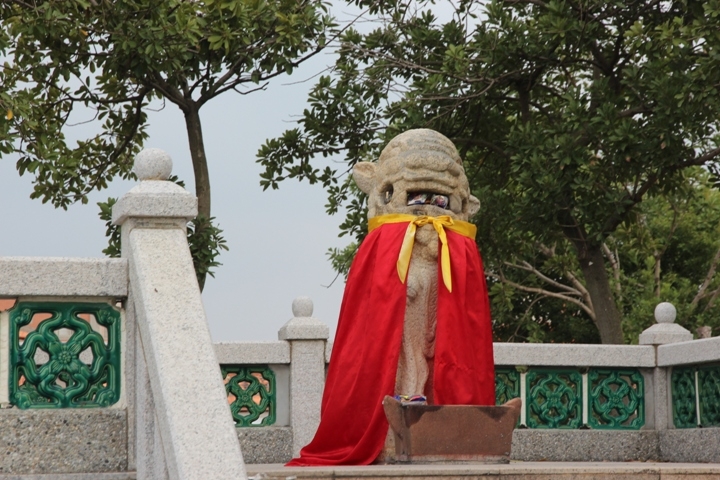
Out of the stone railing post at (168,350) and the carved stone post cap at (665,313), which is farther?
the carved stone post cap at (665,313)

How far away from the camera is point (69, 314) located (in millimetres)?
5586

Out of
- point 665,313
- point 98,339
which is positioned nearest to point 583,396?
point 665,313

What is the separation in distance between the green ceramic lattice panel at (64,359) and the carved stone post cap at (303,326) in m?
3.48

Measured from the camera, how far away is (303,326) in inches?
356

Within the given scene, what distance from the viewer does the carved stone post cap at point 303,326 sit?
29.6ft

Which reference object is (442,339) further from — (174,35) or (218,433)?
(174,35)

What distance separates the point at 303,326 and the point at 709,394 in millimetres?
3143

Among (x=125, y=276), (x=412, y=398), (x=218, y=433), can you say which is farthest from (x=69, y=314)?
(x=412, y=398)

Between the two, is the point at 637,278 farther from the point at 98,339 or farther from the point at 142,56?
the point at 98,339

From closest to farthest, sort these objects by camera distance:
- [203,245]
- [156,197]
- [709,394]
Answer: [156,197] → [709,394] → [203,245]

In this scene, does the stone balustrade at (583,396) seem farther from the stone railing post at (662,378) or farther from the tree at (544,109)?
the tree at (544,109)

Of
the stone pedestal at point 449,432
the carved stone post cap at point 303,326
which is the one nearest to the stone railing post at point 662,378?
the carved stone post cap at point 303,326

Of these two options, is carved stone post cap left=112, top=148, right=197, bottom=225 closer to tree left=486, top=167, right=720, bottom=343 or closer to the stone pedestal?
the stone pedestal

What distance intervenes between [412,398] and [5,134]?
217 inches
